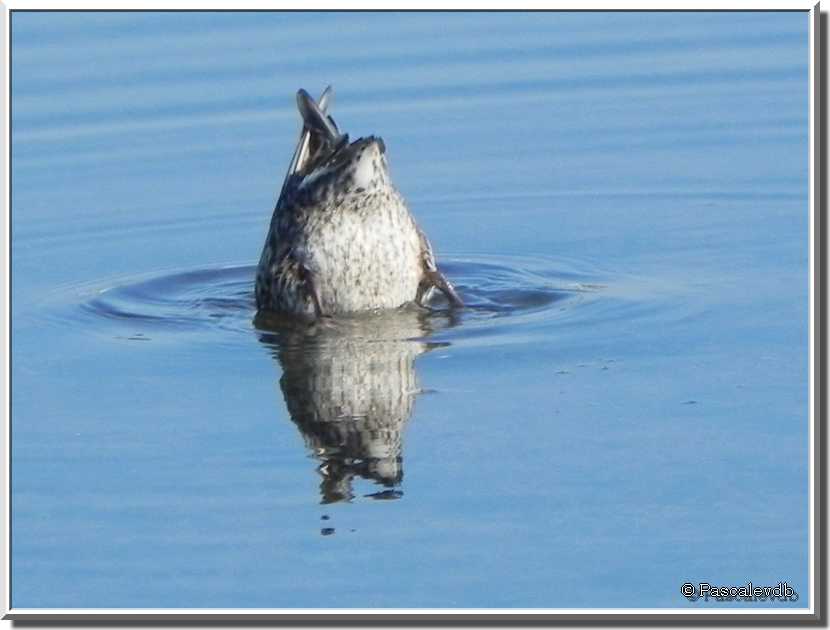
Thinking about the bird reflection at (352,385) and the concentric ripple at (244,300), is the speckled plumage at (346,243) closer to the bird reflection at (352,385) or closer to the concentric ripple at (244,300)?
the bird reflection at (352,385)

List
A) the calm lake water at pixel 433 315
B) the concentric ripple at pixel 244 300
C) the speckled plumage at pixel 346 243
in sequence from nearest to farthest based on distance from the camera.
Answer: the calm lake water at pixel 433 315 → the concentric ripple at pixel 244 300 → the speckled plumage at pixel 346 243

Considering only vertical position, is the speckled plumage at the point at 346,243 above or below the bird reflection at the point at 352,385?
above

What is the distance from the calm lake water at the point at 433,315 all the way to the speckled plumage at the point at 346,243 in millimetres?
197

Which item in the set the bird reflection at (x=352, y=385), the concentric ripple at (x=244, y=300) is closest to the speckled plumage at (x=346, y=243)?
the bird reflection at (x=352, y=385)

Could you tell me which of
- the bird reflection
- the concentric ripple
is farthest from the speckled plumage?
the concentric ripple

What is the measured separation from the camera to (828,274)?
8469mm

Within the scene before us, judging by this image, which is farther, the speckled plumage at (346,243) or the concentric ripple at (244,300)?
the speckled plumage at (346,243)

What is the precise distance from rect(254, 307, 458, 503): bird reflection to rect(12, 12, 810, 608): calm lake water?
2 cm

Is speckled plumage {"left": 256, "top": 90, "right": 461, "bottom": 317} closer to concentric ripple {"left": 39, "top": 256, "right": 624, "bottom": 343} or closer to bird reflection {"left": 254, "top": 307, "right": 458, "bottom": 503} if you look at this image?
bird reflection {"left": 254, "top": 307, "right": 458, "bottom": 503}

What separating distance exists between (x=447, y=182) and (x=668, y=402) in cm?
440

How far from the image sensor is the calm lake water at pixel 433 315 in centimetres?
733

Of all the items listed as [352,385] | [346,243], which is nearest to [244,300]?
[346,243]

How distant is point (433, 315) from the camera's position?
33.5 ft
